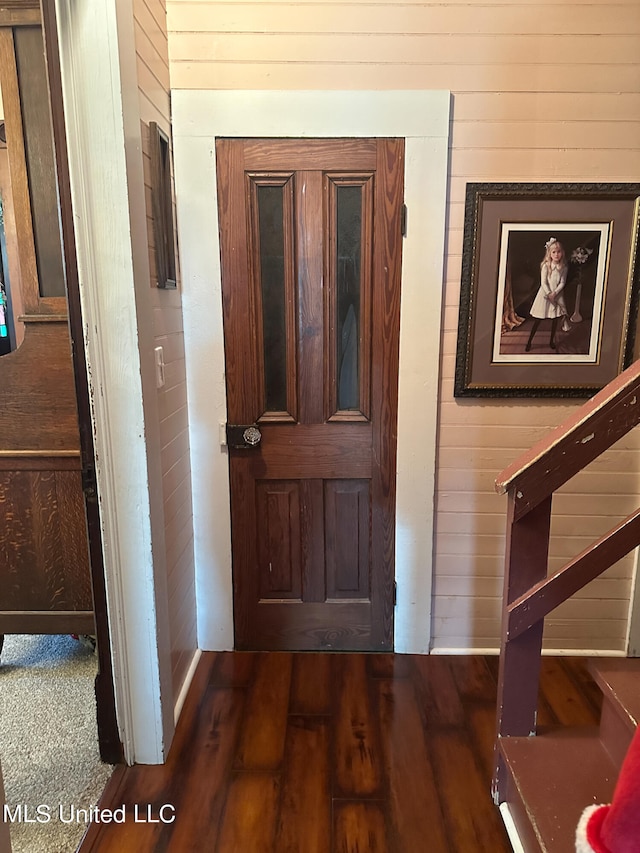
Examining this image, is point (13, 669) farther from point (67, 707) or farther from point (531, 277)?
point (531, 277)

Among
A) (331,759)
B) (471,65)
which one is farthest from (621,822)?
(471,65)

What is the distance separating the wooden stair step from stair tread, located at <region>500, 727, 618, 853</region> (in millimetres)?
44

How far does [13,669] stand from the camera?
7.51 feet

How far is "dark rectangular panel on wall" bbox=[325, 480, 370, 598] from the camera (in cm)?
225

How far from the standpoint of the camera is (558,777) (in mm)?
1418

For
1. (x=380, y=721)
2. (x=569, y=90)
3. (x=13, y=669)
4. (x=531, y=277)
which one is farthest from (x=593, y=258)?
(x=13, y=669)

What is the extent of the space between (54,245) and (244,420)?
0.87m

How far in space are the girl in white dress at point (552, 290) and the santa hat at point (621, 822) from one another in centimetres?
149

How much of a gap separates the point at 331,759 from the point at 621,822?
1155 mm

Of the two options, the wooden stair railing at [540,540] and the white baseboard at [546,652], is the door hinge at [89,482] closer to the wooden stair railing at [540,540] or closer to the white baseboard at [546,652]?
the wooden stair railing at [540,540]

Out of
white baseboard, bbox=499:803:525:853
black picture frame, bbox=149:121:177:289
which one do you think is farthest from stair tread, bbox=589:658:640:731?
black picture frame, bbox=149:121:177:289

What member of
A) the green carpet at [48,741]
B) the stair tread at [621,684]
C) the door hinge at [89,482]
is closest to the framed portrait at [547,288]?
Result: the stair tread at [621,684]

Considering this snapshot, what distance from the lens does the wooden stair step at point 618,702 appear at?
54.5 inches

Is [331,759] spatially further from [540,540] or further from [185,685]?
[540,540]
